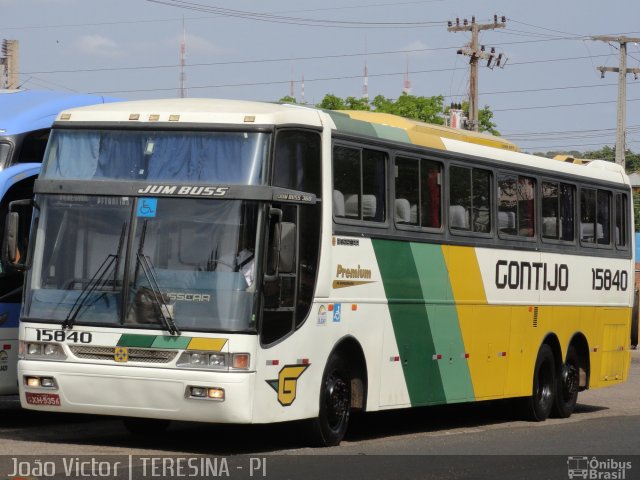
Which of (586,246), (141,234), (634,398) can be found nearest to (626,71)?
(634,398)

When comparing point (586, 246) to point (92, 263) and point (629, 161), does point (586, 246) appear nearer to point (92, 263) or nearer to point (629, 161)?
point (92, 263)

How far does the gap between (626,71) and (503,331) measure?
44019 mm

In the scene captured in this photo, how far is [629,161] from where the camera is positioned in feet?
398

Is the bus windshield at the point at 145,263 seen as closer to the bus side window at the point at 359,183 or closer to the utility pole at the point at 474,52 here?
the bus side window at the point at 359,183

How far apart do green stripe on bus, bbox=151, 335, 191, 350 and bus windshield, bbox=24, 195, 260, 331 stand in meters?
0.11

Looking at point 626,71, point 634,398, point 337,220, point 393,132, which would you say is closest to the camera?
A: point 337,220

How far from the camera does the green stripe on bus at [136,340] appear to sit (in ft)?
41.7

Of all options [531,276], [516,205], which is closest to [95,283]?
[516,205]

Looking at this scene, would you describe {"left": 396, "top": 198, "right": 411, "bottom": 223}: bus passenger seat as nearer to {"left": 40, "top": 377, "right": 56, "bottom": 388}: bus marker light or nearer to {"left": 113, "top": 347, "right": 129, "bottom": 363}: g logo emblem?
{"left": 113, "top": 347, "right": 129, "bottom": 363}: g logo emblem

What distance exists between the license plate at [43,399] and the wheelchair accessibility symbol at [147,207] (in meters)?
1.86

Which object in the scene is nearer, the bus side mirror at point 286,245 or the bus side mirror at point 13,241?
the bus side mirror at point 286,245

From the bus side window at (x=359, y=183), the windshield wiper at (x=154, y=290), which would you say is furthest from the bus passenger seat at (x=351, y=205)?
the windshield wiper at (x=154, y=290)

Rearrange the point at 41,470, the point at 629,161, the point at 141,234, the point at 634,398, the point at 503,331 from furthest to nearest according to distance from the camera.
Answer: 1. the point at 629,161
2. the point at 634,398
3. the point at 503,331
4. the point at 141,234
5. the point at 41,470

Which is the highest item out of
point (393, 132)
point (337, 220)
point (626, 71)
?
point (626, 71)
